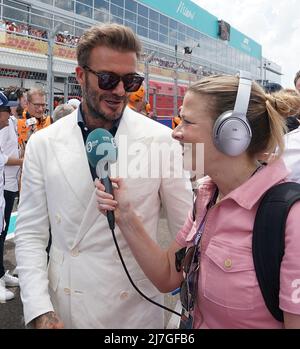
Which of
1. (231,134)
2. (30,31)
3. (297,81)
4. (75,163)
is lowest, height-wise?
(75,163)

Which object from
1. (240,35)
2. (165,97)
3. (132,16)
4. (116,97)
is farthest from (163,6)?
(116,97)

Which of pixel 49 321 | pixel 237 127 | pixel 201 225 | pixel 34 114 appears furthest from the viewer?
pixel 34 114

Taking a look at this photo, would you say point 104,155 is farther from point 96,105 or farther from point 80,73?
point 80,73

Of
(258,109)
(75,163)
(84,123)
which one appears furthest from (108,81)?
(258,109)

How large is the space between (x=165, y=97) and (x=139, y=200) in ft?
35.2

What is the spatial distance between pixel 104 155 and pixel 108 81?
0.43 meters

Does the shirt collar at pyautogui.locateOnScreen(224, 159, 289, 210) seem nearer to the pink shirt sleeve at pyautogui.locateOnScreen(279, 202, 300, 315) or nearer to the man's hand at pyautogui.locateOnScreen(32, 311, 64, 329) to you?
the pink shirt sleeve at pyautogui.locateOnScreen(279, 202, 300, 315)

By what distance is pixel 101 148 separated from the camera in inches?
56.9

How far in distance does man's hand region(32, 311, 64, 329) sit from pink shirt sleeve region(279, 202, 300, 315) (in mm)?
892

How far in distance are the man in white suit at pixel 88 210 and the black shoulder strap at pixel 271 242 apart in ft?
1.85

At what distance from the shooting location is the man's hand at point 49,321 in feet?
5.17

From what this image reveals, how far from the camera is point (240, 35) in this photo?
52812 millimetres

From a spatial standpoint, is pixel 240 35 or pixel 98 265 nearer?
pixel 98 265
